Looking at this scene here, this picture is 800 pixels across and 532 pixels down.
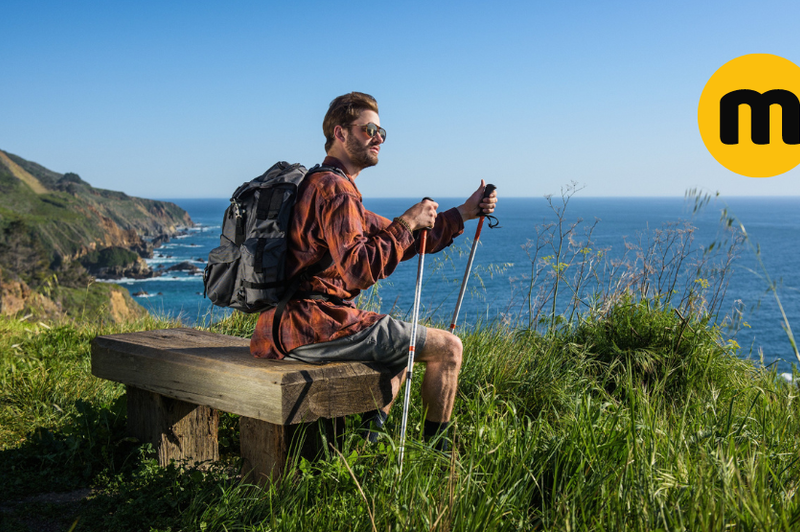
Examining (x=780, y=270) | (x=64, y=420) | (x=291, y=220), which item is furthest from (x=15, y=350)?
(x=780, y=270)

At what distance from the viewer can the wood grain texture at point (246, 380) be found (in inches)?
110

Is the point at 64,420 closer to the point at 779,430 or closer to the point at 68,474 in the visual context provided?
the point at 68,474

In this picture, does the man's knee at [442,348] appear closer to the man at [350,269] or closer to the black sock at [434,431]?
the man at [350,269]

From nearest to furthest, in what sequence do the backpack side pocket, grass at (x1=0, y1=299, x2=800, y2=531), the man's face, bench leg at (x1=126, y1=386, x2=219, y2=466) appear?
grass at (x1=0, y1=299, x2=800, y2=531), the backpack side pocket, the man's face, bench leg at (x1=126, y1=386, x2=219, y2=466)

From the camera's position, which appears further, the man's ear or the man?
the man's ear

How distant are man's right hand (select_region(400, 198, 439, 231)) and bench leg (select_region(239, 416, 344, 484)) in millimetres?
987

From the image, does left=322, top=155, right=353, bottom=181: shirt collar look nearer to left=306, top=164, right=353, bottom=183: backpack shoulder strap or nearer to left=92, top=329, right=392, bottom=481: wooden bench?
left=306, top=164, right=353, bottom=183: backpack shoulder strap

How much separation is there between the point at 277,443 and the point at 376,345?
0.64 metres

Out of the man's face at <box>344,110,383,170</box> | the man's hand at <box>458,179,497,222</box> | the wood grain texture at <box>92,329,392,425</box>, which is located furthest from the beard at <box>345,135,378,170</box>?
the wood grain texture at <box>92,329,392,425</box>

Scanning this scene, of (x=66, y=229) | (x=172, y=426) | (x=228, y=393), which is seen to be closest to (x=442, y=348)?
(x=228, y=393)

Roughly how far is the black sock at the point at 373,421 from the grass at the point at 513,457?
0.08m

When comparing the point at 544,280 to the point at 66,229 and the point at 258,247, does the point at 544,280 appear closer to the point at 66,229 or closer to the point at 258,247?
the point at 258,247

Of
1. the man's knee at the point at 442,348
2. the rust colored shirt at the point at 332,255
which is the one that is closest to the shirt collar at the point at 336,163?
the rust colored shirt at the point at 332,255

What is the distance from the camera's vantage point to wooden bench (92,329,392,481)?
2.82 metres
